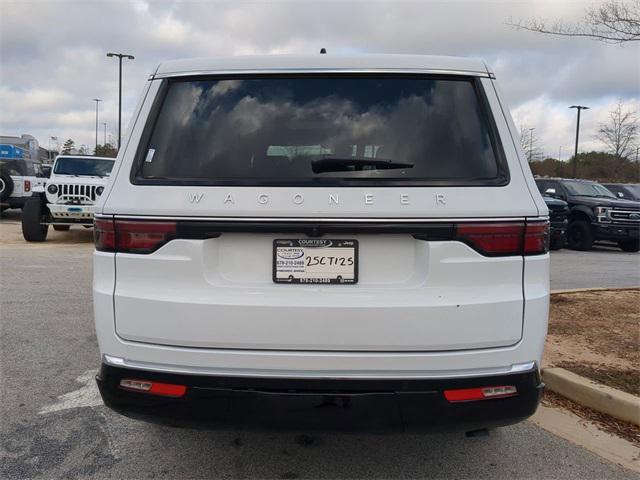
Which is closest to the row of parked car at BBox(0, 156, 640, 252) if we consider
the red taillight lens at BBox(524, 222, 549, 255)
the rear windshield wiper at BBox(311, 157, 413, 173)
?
the rear windshield wiper at BBox(311, 157, 413, 173)

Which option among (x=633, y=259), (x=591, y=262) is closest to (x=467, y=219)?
(x=591, y=262)

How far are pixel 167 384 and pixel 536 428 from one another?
91.9 inches

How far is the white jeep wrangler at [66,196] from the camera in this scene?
11711mm

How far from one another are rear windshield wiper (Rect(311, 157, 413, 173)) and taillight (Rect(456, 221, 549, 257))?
0.38 metres

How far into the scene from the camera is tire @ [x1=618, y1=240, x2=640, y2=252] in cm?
1417

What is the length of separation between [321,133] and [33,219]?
11.6 m

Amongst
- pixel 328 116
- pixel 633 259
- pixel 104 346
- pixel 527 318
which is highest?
pixel 328 116

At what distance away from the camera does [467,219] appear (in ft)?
7.52

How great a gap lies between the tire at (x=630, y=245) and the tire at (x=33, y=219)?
14.0m

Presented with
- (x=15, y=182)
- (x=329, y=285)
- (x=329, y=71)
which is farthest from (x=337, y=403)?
(x=15, y=182)

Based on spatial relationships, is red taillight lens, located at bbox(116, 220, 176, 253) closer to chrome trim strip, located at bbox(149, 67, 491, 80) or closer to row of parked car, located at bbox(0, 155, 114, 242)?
chrome trim strip, located at bbox(149, 67, 491, 80)

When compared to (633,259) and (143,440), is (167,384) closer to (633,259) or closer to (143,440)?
(143,440)

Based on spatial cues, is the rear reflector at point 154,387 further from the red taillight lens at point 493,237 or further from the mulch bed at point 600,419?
the mulch bed at point 600,419

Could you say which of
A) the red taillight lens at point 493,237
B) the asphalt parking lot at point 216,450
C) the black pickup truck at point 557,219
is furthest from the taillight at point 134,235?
the black pickup truck at point 557,219
